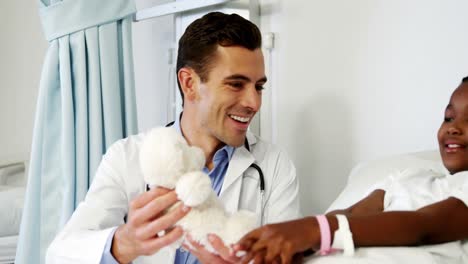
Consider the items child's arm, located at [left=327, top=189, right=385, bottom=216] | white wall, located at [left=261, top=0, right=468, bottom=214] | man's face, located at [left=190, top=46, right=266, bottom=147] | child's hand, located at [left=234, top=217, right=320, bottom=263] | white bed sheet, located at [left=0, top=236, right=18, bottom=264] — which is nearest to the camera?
child's hand, located at [left=234, top=217, right=320, bottom=263]

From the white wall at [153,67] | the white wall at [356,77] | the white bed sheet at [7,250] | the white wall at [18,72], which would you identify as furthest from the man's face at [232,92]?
the white wall at [18,72]

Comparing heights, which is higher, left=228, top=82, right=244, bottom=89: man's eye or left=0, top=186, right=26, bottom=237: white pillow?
left=228, top=82, right=244, bottom=89: man's eye

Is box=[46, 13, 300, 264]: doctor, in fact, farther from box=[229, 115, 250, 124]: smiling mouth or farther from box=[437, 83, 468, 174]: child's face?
box=[437, 83, 468, 174]: child's face

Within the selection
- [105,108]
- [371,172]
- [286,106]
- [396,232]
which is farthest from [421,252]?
[105,108]

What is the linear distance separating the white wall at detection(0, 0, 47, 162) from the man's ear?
4.82ft

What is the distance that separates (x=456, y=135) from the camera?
0.97 meters

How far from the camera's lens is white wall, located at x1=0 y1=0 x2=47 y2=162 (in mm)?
2516

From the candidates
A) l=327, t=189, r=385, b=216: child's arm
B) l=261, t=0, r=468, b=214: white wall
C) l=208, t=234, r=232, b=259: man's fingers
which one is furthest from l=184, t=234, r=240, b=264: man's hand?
l=261, t=0, r=468, b=214: white wall

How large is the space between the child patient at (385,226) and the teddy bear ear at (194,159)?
14cm

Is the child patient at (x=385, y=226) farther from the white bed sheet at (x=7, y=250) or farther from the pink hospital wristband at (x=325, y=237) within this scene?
the white bed sheet at (x=7, y=250)

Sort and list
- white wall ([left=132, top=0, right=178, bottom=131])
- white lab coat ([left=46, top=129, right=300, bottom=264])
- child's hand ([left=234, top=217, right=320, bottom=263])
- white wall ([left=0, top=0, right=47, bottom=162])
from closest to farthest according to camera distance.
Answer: child's hand ([left=234, top=217, right=320, bottom=263]) → white lab coat ([left=46, top=129, right=300, bottom=264]) → white wall ([left=132, top=0, right=178, bottom=131]) → white wall ([left=0, top=0, right=47, bottom=162])

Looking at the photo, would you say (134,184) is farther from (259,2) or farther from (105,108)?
(259,2)

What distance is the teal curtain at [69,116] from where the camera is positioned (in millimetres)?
1650

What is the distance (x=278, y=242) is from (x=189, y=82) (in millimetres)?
744
